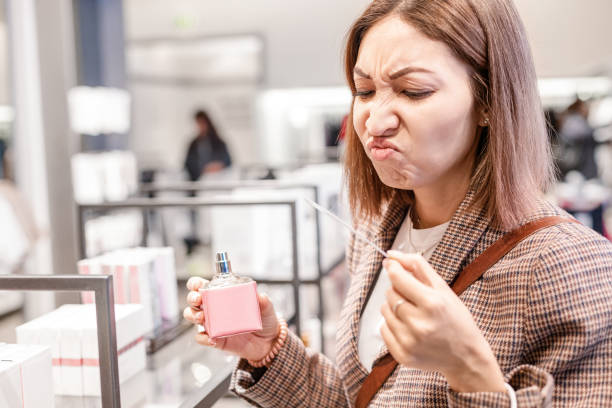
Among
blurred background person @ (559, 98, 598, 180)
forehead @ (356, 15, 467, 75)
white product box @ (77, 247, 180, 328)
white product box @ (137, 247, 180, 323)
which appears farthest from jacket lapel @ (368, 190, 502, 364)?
blurred background person @ (559, 98, 598, 180)

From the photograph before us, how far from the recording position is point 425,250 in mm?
1175

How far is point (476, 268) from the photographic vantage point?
1026 millimetres

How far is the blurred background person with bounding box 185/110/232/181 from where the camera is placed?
23.2ft

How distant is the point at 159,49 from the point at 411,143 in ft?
26.4

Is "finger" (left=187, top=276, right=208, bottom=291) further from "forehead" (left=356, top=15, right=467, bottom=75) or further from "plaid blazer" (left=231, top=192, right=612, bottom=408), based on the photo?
"forehead" (left=356, top=15, right=467, bottom=75)

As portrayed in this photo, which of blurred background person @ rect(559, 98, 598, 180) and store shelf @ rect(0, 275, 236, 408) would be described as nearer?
store shelf @ rect(0, 275, 236, 408)

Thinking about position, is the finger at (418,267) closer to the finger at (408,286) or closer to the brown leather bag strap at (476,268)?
the finger at (408,286)

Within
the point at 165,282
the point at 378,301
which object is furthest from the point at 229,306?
the point at 165,282

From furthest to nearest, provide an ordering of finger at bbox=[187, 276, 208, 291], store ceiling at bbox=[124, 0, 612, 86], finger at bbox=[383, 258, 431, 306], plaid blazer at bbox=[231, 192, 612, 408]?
store ceiling at bbox=[124, 0, 612, 86] → finger at bbox=[187, 276, 208, 291] → plaid blazer at bbox=[231, 192, 612, 408] → finger at bbox=[383, 258, 431, 306]

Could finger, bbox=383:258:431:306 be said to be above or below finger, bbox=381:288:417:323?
above

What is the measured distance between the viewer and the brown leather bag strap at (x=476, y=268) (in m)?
0.98

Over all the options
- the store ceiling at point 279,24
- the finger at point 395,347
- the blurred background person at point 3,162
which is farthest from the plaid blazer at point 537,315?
the store ceiling at point 279,24

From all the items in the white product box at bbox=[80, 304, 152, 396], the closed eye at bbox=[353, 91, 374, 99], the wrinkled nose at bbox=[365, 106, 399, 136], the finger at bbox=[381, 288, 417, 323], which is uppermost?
the closed eye at bbox=[353, 91, 374, 99]

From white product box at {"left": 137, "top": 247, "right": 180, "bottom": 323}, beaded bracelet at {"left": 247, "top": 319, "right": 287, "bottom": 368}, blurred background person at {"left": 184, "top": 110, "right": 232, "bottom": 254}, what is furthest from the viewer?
blurred background person at {"left": 184, "top": 110, "right": 232, "bottom": 254}
